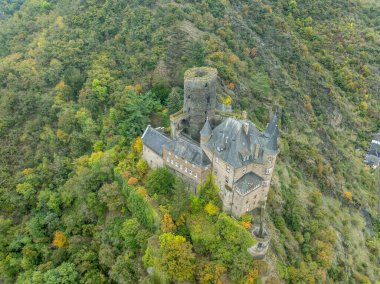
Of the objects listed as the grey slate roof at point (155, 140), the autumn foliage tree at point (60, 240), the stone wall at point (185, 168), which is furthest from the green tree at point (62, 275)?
the grey slate roof at point (155, 140)

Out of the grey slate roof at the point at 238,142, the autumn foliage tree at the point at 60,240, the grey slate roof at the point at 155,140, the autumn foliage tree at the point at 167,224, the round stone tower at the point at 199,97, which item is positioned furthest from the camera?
the autumn foliage tree at the point at 60,240

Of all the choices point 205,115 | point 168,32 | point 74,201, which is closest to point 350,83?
point 168,32

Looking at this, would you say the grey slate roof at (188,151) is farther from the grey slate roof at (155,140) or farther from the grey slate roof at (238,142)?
the grey slate roof at (238,142)

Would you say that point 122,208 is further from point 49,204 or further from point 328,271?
point 328,271

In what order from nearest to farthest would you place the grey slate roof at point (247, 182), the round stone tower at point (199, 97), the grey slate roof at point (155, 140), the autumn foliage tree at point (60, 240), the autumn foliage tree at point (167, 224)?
1. the grey slate roof at point (247, 182)
2. the autumn foliage tree at point (167, 224)
3. the round stone tower at point (199, 97)
4. the grey slate roof at point (155, 140)
5. the autumn foliage tree at point (60, 240)

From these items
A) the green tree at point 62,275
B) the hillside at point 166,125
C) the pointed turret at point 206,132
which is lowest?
the green tree at point 62,275

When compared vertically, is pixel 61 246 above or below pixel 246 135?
below
